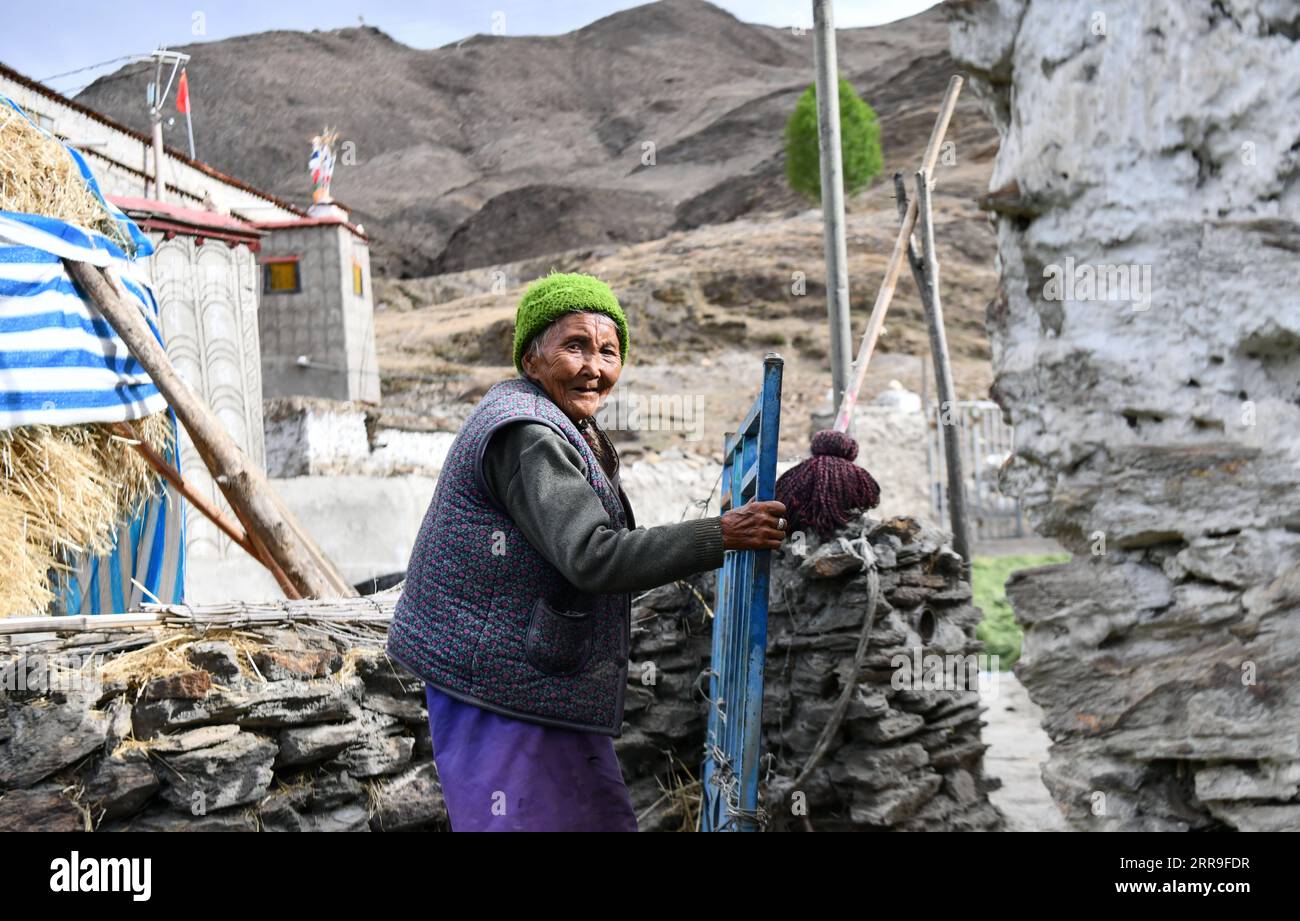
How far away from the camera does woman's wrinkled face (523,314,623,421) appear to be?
2188mm

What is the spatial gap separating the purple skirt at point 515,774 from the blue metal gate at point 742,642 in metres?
0.47

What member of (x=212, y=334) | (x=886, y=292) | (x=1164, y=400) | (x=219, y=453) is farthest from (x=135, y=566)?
(x=1164, y=400)

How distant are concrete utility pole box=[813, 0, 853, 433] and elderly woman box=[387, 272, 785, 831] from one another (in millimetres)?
4312

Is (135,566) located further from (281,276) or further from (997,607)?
(281,276)

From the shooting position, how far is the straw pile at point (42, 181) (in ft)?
13.9

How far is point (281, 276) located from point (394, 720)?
12.2 meters

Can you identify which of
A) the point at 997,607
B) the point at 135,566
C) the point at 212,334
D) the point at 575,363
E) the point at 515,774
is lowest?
the point at 997,607


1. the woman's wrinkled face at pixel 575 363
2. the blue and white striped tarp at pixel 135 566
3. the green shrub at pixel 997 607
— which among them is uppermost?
the woman's wrinkled face at pixel 575 363

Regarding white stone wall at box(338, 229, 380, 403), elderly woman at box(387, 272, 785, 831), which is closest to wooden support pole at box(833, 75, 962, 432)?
elderly woman at box(387, 272, 785, 831)

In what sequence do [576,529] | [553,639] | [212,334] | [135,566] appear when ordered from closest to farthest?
1. [576,529]
2. [553,639]
3. [135,566]
4. [212,334]

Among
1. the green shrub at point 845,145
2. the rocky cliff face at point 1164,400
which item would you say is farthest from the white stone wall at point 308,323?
the green shrub at point 845,145

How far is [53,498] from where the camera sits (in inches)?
160

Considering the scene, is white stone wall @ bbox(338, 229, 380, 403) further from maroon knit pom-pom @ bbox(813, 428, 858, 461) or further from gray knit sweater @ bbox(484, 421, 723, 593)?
gray knit sweater @ bbox(484, 421, 723, 593)

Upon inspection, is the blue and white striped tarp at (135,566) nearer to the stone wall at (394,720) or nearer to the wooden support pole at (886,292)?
the stone wall at (394,720)
